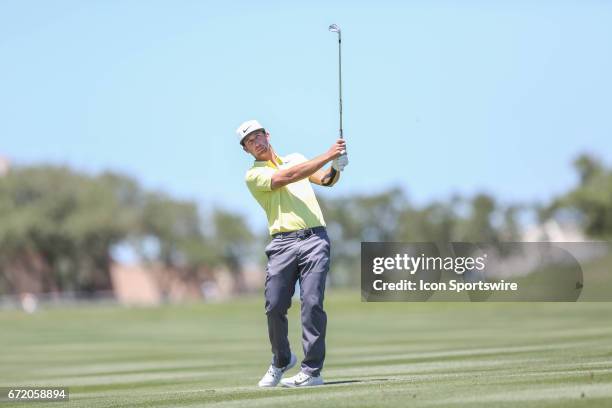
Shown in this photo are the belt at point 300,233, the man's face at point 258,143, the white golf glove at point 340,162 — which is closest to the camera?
the white golf glove at point 340,162

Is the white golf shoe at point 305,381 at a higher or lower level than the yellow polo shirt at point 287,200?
lower

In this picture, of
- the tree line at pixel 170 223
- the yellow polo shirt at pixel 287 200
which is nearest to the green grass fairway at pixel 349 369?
the yellow polo shirt at pixel 287 200

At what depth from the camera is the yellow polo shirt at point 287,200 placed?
11.3 metres

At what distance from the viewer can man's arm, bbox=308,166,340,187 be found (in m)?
11.4

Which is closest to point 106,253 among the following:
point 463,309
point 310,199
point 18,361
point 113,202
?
point 113,202

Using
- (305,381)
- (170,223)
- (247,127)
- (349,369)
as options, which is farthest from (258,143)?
(170,223)

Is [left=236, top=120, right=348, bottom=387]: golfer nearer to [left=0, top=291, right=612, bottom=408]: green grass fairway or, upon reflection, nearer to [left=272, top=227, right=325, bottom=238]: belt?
[left=272, top=227, right=325, bottom=238]: belt

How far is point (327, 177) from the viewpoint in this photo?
11.5 m

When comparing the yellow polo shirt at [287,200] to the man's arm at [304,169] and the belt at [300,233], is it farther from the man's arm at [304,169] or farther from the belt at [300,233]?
the man's arm at [304,169]

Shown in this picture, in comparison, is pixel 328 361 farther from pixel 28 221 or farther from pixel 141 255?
pixel 141 255

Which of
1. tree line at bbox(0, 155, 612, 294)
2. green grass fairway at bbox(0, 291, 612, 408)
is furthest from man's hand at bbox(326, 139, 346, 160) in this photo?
tree line at bbox(0, 155, 612, 294)

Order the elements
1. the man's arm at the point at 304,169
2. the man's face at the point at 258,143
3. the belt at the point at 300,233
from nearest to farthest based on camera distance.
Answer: the man's arm at the point at 304,169, the belt at the point at 300,233, the man's face at the point at 258,143

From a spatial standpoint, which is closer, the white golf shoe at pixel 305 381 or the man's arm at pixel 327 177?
the white golf shoe at pixel 305 381

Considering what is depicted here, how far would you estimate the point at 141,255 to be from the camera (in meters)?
120
